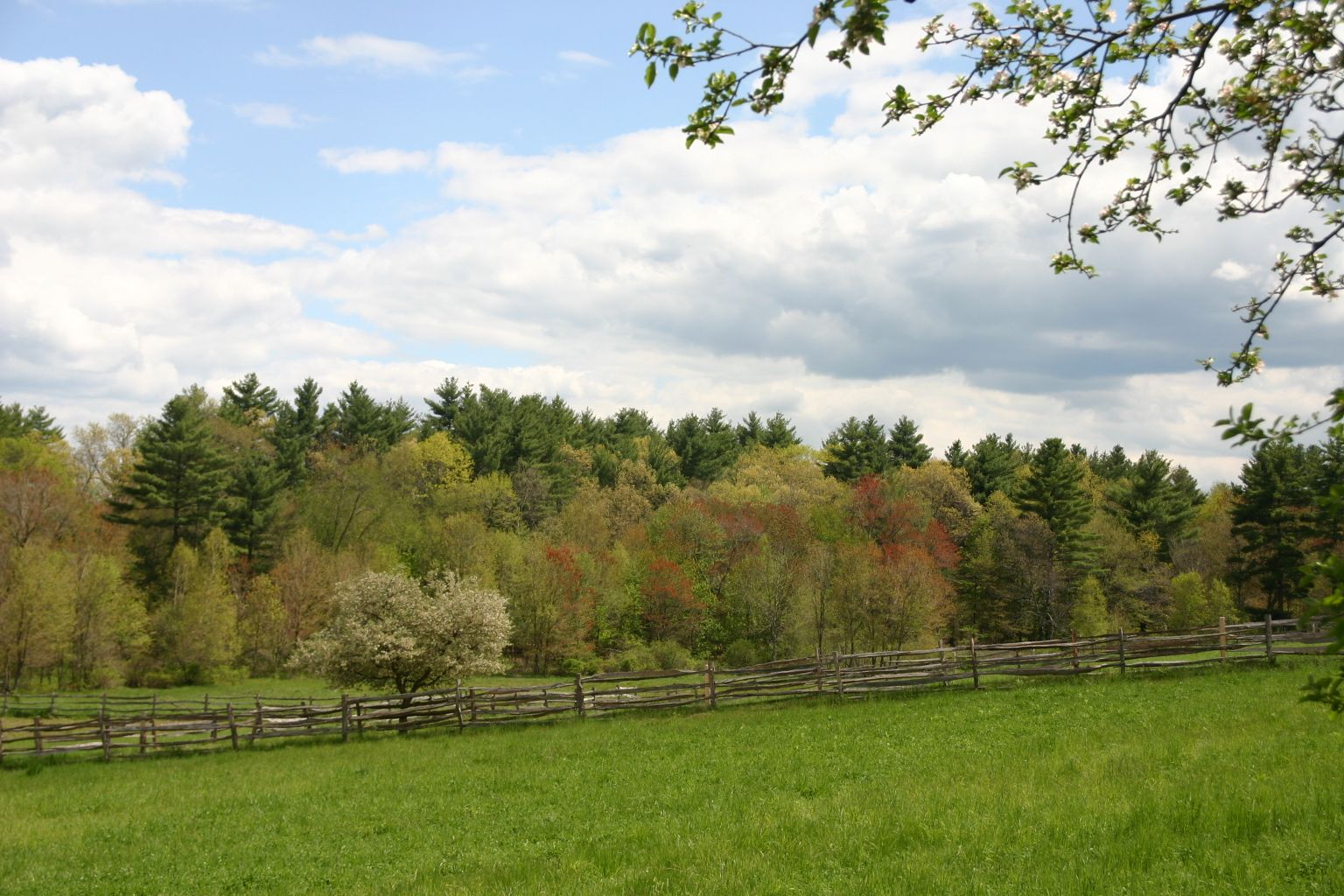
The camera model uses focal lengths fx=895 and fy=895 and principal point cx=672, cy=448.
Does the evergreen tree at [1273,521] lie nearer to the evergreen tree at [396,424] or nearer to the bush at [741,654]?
the bush at [741,654]

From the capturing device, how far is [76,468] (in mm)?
69188

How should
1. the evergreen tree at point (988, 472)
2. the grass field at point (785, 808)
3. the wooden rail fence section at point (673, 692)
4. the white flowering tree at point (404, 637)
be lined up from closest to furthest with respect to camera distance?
the grass field at point (785, 808)
the wooden rail fence section at point (673, 692)
the white flowering tree at point (404, 637)
the evergreen tree at point (988, 472)

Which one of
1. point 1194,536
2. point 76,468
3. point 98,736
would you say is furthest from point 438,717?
point 76,468

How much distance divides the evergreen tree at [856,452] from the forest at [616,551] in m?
0.21

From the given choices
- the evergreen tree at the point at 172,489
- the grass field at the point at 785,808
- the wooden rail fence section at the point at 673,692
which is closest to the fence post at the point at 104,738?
the wooden rail fence section at the point at 673,692

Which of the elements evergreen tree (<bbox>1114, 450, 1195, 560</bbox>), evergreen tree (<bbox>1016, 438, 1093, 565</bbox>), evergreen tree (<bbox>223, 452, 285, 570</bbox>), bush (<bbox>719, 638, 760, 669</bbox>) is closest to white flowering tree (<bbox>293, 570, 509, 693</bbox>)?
bush (<bbox>719, 638, 760, 669</bbox>)

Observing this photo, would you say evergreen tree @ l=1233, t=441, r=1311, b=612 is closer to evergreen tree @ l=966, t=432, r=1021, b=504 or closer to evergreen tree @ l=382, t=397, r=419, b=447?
evergreen tree @ l=966, t=432, r=1021, b=504

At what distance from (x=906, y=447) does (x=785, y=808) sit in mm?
61567

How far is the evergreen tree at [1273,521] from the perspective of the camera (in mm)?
45250

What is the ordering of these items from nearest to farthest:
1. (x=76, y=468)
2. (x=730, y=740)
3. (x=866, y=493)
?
1. (x=730, y=740)
2. (x=866, y=493)
3. (x=76, y=468)

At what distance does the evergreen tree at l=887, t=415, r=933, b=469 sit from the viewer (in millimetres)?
69562

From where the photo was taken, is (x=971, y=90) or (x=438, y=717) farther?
(x=438, y=717)

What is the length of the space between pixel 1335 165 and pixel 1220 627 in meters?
22.0

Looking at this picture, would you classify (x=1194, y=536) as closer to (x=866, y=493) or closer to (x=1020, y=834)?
(x=866, y=493)
